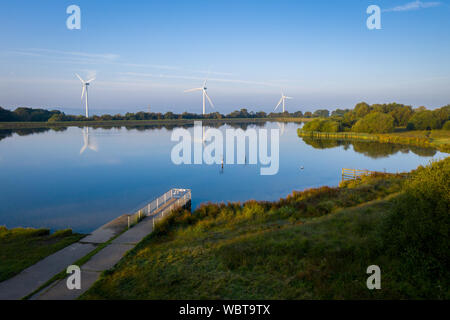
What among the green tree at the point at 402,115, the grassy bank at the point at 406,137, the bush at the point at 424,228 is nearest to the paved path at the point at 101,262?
the bush at the point at 424,228

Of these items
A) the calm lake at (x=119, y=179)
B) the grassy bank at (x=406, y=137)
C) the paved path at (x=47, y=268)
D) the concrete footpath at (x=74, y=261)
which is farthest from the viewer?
the grassy bank at (x=406, y=137)

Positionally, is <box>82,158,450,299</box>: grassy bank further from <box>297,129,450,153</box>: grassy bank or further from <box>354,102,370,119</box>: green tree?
<box>354,102,370,119</box>: green tree

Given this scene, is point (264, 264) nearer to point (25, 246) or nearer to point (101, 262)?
point (101, 262)

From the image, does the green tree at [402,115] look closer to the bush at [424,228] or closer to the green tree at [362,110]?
the green tree at [362,110]

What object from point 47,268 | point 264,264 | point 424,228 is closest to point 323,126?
point 424,228

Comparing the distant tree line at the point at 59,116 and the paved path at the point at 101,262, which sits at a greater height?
the distant tree line at the point at 59,116

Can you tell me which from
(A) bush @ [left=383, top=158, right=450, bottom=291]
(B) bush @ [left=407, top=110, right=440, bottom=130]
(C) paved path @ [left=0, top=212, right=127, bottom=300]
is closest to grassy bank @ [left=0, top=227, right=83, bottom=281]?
(C) paved path @ [left=0, top=212, right=127, bottom=300]
